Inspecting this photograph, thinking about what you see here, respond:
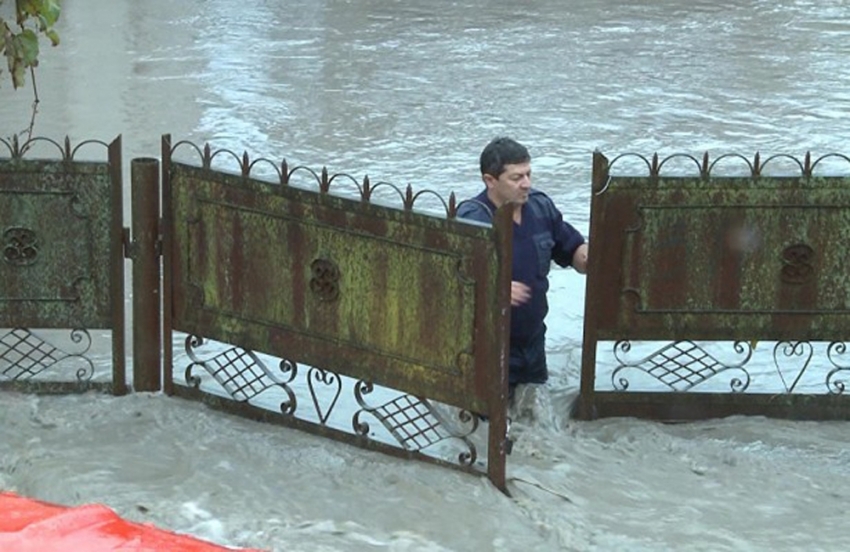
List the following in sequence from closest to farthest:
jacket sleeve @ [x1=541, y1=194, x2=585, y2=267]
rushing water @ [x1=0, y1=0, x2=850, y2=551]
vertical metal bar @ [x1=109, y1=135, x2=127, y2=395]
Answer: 1. rushing water @ [x1=0, y1=0, x2=850, y2=551]
2. vertical metal bar @ [x1=109, y1=135, x2=127, y2=395]
3. jacket sleeve @ [x1=541, y1=194, x2=585, y2=267]

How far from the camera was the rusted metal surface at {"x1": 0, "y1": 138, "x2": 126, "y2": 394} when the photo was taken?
21.2ft

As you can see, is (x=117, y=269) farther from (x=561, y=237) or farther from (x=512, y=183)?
(x=561, y=237)

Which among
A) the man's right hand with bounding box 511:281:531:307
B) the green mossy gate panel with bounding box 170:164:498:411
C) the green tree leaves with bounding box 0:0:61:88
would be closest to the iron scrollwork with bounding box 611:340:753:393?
the man's right hand with bounding box 511:281:531:307

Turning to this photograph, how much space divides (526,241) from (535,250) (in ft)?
0.18

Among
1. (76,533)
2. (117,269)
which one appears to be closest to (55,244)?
(117,269)

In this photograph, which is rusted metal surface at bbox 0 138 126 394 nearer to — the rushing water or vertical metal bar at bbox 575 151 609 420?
the rushing water

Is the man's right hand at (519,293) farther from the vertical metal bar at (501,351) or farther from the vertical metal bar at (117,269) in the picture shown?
the vertical metal bar at (117,269)

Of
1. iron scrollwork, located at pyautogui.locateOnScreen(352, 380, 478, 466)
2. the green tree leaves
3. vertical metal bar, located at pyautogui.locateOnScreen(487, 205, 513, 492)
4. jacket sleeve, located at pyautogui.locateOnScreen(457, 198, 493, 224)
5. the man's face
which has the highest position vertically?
the green tree leaves

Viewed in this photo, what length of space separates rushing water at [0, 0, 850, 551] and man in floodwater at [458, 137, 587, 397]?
23 cm

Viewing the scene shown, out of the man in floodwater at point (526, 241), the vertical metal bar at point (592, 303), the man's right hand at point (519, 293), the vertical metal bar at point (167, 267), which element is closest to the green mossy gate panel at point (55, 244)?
the vertical metal bar at point (167, 267)

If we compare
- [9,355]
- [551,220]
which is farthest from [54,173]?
[551,220]

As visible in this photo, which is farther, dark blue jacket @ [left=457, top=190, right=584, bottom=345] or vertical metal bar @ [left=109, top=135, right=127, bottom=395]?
dark blue jacket @ [left=457, top=190, right=584, bottom=345]

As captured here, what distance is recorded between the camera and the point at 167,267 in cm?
660

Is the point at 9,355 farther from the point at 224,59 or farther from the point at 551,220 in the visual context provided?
the point at 224,59
